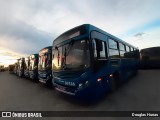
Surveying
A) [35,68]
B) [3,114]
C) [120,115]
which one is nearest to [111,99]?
[120,115]

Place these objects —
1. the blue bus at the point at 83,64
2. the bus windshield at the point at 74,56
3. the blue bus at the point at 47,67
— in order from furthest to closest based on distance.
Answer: the blue bus at the point at 47,67 < the bus windshield at the point at 74,56 < the blue bus at the point at 83,64

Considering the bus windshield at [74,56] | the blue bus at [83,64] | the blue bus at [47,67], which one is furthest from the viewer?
the blue bus at [47,67]

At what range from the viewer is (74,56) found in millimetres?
4992

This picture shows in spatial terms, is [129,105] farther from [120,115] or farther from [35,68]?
[35,68]

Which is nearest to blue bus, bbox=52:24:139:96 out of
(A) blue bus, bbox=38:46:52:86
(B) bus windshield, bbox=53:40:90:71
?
(B) bus windshield, bbox=53:40:90:71

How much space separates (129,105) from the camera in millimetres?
4891

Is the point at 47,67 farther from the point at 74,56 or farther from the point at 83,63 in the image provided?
the point at 83,63

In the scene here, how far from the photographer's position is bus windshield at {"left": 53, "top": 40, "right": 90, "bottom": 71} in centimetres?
466

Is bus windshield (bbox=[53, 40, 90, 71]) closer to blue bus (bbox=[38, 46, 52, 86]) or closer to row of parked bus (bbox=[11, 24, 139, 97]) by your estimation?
row of parked bus (bbox=[11, 24, 139, 97])

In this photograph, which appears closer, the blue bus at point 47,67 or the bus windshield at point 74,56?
the bus windshield at point 74,56

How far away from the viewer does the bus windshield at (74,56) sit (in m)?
4.66

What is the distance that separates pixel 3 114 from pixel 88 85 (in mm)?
3245

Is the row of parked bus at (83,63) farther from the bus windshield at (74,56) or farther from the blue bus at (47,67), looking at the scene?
the blue bus at (47,67)

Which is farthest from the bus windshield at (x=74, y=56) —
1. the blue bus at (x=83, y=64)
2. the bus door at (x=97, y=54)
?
the bus door at (x=97, y=54)
